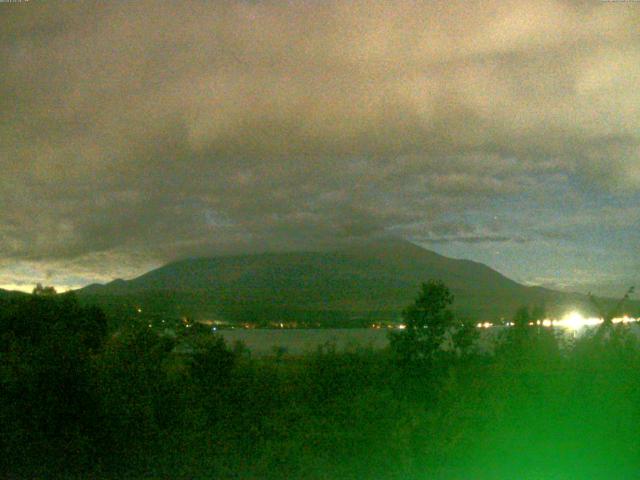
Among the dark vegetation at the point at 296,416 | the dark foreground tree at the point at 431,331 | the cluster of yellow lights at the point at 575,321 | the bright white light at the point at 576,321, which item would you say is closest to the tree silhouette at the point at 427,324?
A: the dark foreground tree at the point at 431,331

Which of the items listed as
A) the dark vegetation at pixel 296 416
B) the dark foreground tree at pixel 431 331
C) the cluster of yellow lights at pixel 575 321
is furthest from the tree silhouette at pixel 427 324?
the dark vegetation at pixel 296 416

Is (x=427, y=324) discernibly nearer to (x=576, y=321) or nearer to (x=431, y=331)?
(x=431, y=331)

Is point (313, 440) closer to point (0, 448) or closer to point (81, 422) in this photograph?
point (81, 422)

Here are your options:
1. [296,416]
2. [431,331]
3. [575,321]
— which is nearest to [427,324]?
[431,331]

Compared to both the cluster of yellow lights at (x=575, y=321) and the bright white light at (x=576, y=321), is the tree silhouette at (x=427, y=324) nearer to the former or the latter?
the cluster of yellow lights at (x=575, y=321)

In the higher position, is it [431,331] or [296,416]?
[431,331]

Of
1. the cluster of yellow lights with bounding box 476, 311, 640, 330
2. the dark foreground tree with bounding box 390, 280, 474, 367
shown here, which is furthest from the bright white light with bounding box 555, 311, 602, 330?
the dark foreground tree with bounding box 390, 280, 474, 367

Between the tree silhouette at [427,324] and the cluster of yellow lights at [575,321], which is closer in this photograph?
the cluster of yellow lights at [575,321]

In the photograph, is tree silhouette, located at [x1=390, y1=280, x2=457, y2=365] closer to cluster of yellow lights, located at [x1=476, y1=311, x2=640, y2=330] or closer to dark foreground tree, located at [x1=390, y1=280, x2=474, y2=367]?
dark foreground tree, located at [x1=390, y1=280, x2=474, y2=367]

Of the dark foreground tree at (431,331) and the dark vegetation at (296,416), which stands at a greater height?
the dark foreground tree at (431,331)

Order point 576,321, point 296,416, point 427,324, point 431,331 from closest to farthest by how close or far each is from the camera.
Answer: point 296,416, point 576,321, point 431,331, point 427,324
